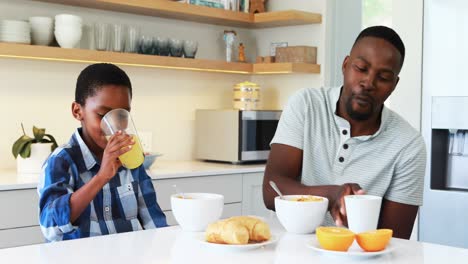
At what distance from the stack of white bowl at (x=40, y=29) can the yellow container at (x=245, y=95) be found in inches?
47.7

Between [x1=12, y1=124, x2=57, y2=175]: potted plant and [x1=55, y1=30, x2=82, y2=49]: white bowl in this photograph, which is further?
[x1=55, y1=30, x2=82, y2=49]: white bowl

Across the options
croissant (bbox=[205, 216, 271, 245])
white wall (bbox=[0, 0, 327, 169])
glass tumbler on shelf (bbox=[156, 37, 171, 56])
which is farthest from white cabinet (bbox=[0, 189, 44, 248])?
croissant (bbox=[205, 216, 271, 245])

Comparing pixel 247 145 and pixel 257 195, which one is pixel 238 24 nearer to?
pixel 247 145

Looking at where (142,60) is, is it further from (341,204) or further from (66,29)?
(341,204)

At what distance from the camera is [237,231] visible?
1479 mm

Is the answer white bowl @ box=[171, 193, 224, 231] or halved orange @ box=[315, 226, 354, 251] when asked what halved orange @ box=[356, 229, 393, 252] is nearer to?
halved orange @ box=[315, 226, 354, 251]

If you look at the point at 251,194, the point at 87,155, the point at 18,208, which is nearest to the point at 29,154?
the point at 18,208

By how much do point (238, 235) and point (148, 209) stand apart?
2.00ft

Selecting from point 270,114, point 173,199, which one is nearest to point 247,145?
point 270,114

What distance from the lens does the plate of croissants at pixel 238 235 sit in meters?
1.47

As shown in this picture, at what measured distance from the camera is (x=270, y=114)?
167 inches

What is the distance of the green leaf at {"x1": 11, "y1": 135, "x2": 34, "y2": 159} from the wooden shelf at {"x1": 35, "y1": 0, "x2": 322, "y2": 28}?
756 mm

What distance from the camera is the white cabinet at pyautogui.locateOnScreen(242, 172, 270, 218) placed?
3904mm

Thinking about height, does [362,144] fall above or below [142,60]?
below
